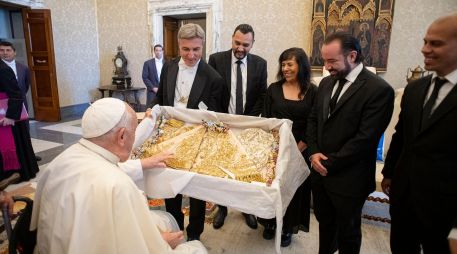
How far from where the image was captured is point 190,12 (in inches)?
270

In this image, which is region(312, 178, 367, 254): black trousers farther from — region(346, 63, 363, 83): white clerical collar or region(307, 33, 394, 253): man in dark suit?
region(346, 63, 363, 83): white clerical collar

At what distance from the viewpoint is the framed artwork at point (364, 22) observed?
17.0 ft

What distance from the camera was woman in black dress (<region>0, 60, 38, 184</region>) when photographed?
126 inches

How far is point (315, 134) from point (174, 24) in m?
6.86

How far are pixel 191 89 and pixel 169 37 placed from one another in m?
6.08

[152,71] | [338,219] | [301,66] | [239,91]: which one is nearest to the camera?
[338,219]

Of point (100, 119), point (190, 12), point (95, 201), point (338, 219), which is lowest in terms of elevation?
point (338, 219)

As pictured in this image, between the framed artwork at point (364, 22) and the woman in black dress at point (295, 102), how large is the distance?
12.3 feet

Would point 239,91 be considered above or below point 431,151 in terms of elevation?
above

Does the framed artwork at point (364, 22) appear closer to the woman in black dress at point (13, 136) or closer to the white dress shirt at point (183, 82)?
the white dress shirt at point (183, 82)

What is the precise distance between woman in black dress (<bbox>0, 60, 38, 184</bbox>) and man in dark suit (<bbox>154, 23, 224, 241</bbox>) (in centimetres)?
215

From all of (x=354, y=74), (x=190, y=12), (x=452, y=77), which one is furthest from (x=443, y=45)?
(x=190, y=12)

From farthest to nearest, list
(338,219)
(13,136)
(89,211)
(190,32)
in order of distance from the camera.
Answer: (13,136)
(190,32)
(338,219)
(89,211)

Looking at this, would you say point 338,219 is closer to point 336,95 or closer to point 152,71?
point 336,95
